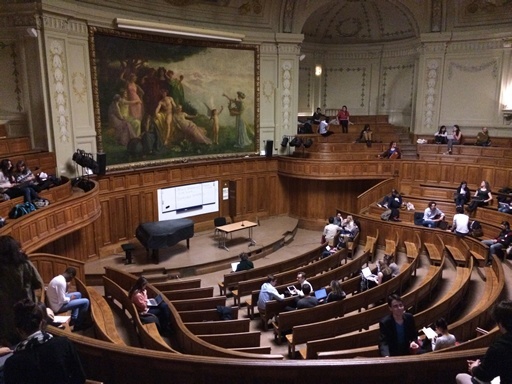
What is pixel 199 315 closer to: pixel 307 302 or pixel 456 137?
pixel 307 302

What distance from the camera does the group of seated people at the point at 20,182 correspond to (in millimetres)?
7562

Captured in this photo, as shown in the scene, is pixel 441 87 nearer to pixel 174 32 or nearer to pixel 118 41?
pixel 174 32

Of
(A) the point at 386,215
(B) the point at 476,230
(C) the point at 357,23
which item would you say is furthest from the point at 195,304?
(C) the point at 357,23

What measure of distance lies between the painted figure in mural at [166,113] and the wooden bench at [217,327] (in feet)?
25.0

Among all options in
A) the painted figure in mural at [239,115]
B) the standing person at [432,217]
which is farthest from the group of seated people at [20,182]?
the standing person at [432,217]

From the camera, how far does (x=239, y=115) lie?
13977mm

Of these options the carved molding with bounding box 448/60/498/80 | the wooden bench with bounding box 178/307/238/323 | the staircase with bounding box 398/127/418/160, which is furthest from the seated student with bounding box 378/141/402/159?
the wooden bench with bounding box 178/307/238/323

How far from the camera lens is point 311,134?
15.3 metres

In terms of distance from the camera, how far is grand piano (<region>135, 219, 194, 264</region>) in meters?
9.88

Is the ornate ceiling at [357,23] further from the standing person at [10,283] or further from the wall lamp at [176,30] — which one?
the standing person at [10,283]

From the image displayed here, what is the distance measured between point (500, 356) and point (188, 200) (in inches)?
425

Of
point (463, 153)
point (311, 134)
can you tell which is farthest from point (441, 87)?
point (311, 134)

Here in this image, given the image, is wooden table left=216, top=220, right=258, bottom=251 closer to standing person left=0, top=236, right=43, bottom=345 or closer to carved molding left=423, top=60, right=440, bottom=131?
standing person left=0, top=236, right=43, bottom=345

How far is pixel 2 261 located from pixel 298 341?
12.2 ft
